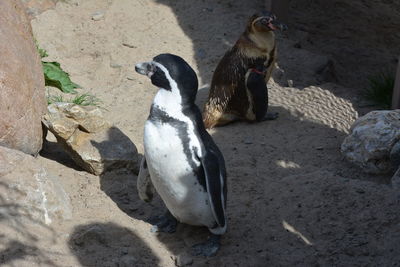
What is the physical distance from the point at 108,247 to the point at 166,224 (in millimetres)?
439

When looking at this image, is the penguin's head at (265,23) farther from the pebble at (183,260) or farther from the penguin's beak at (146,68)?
the pebble at (183,260)

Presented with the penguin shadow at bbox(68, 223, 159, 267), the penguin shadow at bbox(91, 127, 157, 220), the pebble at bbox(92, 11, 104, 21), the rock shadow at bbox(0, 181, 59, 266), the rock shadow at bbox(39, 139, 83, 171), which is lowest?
the pebble at bbox(92, 11, 104, 21)

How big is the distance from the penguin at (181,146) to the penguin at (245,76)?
183 cm

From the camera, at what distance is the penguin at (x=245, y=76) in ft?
19.2

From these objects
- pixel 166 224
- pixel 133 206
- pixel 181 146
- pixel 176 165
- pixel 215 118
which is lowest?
pixel 215 118

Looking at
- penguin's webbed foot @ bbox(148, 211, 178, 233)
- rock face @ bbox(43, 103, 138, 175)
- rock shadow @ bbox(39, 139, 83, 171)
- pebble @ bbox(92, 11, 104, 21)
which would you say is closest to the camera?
penguin's webbed foot @ bbox(148, 211, 178, 233)

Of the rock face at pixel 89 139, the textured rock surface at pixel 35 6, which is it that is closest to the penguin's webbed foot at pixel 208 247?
the rock face at pixel 89 139

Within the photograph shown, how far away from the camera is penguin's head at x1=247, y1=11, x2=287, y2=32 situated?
5832mm

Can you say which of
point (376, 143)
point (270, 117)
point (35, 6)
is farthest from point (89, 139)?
point (35, 6)

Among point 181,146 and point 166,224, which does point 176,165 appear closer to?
point 181,146

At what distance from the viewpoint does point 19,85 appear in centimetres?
465

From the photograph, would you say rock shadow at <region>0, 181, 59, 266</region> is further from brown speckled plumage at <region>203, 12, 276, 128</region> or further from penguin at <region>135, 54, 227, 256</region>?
brown speckled plumage at <region>203, 12, 276, 128</region>

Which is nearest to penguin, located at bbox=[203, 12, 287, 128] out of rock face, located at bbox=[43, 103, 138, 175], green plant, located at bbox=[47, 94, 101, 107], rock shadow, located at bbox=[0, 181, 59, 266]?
green plant, located at bbox=[47, 94, 101, 107]

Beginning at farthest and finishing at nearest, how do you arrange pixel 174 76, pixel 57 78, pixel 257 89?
pixel 57 78
pixel 257 89
pixel 174 76
